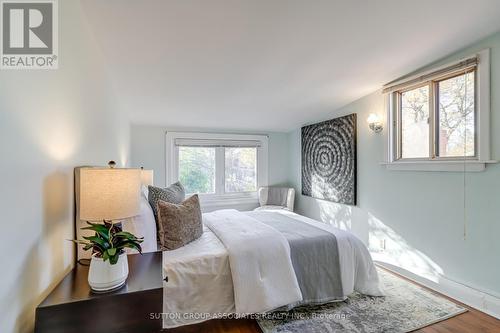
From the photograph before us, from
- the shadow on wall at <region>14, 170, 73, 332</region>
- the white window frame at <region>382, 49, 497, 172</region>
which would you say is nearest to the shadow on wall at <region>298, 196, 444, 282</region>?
the white window frame at <region>382, 49, 497, 172</region>

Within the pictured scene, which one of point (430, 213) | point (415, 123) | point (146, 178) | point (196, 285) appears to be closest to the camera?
point (196, 285)

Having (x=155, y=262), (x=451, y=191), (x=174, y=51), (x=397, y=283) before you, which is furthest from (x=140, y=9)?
(x=397, y=283)

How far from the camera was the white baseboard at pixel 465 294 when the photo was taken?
2.02 meters

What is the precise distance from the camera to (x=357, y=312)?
1.99 m

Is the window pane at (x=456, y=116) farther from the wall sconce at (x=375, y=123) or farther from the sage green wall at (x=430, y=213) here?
the wall sconce at (x=375, y=123)

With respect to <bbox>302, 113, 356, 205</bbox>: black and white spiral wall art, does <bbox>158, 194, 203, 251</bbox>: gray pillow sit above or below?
below

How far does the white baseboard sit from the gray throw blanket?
3.72 feet

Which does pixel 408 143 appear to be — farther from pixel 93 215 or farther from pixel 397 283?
pixel 93 215

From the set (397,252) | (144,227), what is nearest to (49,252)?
(144,227)

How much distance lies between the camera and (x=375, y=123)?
3.11 metres

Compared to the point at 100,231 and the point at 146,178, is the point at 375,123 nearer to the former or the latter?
the point at 146,178

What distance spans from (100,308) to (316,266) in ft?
5.29

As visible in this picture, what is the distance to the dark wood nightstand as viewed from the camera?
3.04 feet

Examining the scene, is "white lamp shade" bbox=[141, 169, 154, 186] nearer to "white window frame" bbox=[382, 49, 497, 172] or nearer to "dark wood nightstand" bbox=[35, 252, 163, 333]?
"dark wood nightstand" bbox=[35, 252, 163, 333]
